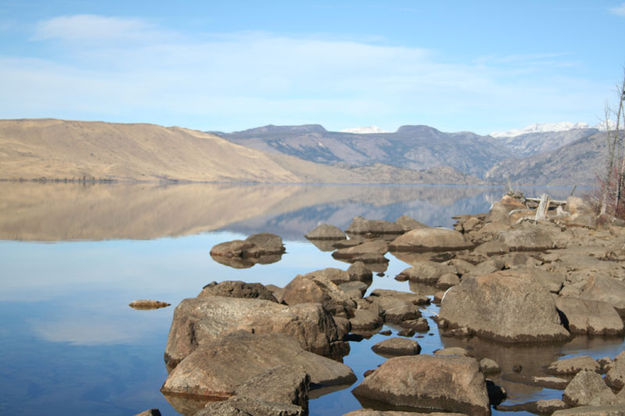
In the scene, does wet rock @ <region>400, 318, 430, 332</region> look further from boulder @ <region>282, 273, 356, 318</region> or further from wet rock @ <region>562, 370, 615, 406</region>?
wet rock @ <region>562, 370, 615, 406</region>

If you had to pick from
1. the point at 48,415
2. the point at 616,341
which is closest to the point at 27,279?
the point at 48,415

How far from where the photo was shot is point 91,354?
1162cm

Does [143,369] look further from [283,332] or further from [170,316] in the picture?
[170,316]

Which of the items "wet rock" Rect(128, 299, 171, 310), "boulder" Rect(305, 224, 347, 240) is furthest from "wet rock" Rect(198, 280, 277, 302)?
"boulder" Rect(305, 224, 347, 240)

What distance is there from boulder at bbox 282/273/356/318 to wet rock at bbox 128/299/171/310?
3.10 m

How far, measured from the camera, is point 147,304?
1569 cm

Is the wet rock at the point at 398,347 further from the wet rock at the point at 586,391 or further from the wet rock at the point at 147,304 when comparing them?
the wet rock at the point at 147,304

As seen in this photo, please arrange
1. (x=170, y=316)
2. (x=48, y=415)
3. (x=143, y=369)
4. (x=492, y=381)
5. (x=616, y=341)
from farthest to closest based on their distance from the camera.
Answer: (x=170, y=316), (x=616, y=341), (x=143, y=369), (x=492, y=381), (x=48, y=415)

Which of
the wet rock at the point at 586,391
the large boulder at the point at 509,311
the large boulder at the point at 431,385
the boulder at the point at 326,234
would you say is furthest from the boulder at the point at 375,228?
the wet rock at the point at 586,391

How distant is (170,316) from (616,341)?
9523mm

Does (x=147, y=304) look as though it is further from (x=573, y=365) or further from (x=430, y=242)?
(x=430, y=242)

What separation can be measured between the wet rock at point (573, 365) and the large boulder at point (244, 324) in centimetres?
372

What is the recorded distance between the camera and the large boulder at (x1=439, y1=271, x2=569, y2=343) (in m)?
12.7

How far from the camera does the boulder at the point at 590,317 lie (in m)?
13.2
